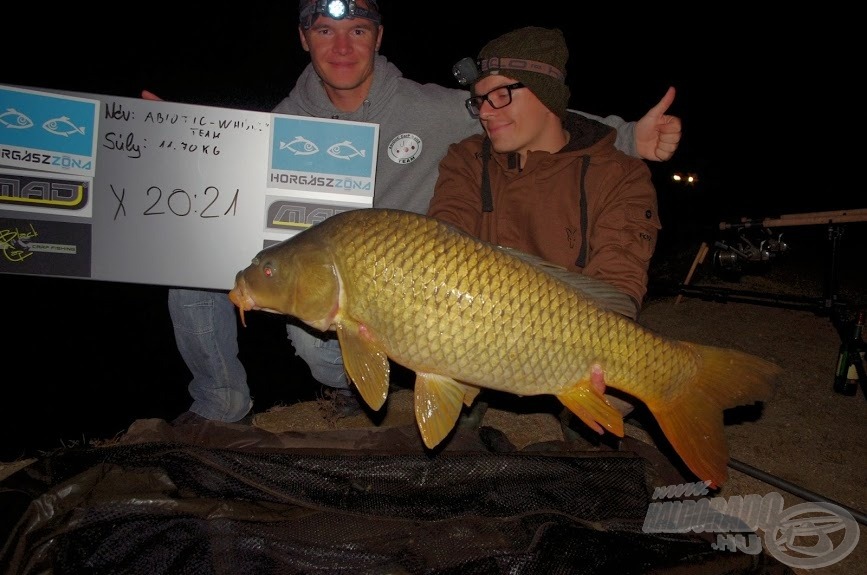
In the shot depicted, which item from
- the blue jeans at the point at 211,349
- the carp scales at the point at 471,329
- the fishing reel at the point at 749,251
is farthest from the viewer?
the fishing reel at the point at 749,251

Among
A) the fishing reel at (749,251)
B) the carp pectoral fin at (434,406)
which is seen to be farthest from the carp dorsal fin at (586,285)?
the fishing reel at (749,251)

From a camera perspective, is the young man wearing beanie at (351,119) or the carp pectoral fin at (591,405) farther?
the young man wearing beanie at (351,119)

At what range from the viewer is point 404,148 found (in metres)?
1.98

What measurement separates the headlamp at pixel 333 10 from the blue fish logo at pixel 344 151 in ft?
1.69

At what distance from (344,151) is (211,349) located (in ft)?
2.88

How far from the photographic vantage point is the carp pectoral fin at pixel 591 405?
4.25 ft

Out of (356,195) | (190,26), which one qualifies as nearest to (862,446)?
(356,195)

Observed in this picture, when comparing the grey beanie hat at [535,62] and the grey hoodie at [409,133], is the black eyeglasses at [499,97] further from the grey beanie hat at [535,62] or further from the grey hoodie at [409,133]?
the grey hoodie at [409,133]

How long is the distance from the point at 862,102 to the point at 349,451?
20033mm

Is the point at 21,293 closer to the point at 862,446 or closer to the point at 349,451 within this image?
the point at 349,451

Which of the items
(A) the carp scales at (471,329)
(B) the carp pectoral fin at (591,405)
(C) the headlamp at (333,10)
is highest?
(C) the headlamp at (333,10)

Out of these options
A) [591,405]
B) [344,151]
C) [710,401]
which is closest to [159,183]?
[344,151]

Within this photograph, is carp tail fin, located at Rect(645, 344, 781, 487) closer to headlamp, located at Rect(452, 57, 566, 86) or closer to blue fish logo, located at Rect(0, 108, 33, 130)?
headlamp, located at Rect(452, 57, 566, 86)

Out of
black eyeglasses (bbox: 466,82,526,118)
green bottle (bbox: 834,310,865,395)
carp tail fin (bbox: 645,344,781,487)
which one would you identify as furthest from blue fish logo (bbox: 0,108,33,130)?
green bottle (bbox: 834,310,865,395)
